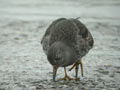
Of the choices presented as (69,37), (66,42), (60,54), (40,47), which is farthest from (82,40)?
(40,47)

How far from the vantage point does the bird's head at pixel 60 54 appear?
17.3 ft

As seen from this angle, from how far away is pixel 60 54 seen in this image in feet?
17.7

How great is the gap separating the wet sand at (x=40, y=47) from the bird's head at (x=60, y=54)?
65 cm

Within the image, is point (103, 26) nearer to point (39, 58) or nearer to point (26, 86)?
point (39, 58)

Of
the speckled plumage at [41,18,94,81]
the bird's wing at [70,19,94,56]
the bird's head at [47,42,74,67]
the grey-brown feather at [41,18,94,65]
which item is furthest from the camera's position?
the bird's wing at [70,19,94,56]

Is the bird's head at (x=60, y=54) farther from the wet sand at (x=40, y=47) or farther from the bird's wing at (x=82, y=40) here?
the wet sand at (x=40, y=47)

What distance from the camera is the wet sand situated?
618 centimetres

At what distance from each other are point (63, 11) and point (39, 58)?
8344 millimetres

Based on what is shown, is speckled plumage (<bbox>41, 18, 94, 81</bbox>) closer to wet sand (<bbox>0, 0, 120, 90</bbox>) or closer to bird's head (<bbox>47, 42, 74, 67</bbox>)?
bird's head (<bbox>47, 42, 74, 67</bbox>)

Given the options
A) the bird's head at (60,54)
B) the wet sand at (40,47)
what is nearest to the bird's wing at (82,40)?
the bird's head at (60,54)

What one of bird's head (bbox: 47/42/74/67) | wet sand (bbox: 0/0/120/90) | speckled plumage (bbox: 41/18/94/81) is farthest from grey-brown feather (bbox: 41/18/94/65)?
wet sand (bbox: 0/0/120/90)

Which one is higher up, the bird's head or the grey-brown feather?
the grey-brown feather

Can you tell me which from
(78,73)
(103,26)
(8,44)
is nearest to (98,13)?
(103,26)

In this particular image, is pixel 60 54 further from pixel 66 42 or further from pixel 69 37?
pixel 69 37
